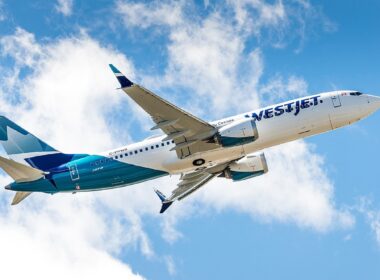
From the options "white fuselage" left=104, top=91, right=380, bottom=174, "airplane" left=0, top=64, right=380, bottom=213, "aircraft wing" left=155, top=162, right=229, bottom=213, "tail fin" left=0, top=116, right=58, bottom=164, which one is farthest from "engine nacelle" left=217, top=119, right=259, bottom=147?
"tail fin" left=0, top=116, right=58, bottom=164

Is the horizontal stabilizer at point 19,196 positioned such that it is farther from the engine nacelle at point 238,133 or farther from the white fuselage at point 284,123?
the engine nacelle at point 238,133

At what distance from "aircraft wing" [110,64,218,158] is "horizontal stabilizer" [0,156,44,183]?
1225 cm

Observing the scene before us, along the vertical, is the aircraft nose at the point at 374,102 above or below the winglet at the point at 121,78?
below

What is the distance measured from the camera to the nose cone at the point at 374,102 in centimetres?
5605

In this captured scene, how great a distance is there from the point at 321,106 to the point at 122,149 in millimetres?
17760

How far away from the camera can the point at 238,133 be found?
175 feet

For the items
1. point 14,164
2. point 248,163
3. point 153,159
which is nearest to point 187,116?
point 153,159

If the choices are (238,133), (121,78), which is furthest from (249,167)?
(121,78)

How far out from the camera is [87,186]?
57188 millimetres

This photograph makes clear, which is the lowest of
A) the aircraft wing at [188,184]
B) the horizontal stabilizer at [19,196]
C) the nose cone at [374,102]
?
the aircraft wing at [188,184]

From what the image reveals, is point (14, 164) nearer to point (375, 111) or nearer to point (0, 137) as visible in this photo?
point (0, 137)

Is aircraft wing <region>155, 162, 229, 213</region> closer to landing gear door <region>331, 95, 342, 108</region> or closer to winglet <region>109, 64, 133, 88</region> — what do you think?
landing gear door <region>331, 95, 342, 108</region>

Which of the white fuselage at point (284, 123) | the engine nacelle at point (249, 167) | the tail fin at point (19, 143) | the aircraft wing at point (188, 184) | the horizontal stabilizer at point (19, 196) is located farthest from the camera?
the aircraft wing at point (188, 184)

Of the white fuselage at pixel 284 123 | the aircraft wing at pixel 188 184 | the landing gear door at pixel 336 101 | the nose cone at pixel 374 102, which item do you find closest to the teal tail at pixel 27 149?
the white fuselage at pixel 284 123
